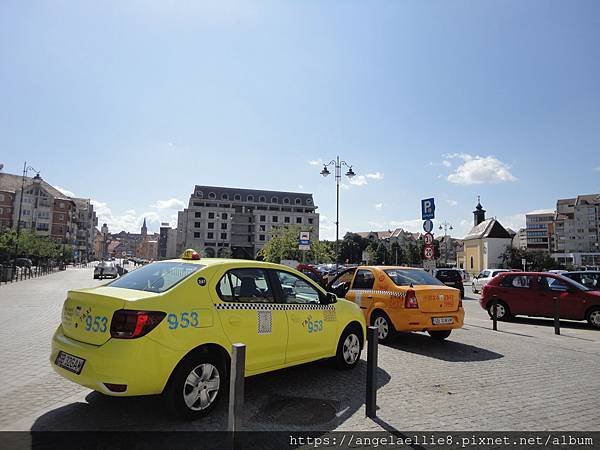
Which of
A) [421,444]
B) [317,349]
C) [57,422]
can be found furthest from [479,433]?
[57,422]

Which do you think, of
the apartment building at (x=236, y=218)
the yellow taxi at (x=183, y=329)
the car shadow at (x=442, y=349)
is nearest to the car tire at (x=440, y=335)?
the car shadow at (x=442, y=349)

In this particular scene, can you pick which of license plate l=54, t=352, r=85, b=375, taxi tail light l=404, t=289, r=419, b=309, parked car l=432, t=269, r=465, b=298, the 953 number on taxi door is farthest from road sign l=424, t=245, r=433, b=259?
license plate l=54, t=352, r=85, b=375

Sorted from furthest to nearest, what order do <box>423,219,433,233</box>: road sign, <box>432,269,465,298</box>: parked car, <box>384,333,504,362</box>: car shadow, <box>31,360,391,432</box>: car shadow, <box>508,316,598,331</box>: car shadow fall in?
1. <box>432,269,465,298</box>: parked car
2. <box>423,219,433,233</box>: road sign
3. <box>508,316,598,331</box>: car shadow
4. <box>384,333,504,362</box>: car shadow
5. <box>31,360,391,432</box>: car shadow

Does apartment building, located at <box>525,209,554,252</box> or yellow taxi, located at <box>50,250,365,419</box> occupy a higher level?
apartment building, located at <box>525,209,554,252</box>

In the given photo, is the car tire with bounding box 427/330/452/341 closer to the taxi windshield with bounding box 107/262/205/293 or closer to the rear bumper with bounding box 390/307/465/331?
the rear bumper with bounding box 390/307/465/331

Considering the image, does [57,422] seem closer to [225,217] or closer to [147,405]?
[147,405]

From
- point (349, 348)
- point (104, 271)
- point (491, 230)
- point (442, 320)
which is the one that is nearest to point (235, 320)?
point (349, 348)

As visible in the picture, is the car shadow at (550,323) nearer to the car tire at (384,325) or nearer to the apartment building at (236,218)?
the car tire at (384,325)

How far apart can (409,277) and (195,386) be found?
567 cm

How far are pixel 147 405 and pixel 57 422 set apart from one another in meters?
0.87

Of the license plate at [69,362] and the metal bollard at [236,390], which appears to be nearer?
the metal bollard at [236,390]

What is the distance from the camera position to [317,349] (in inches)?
216

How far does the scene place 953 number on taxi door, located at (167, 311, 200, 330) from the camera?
392cm

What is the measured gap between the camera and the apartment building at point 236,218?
344 ft
